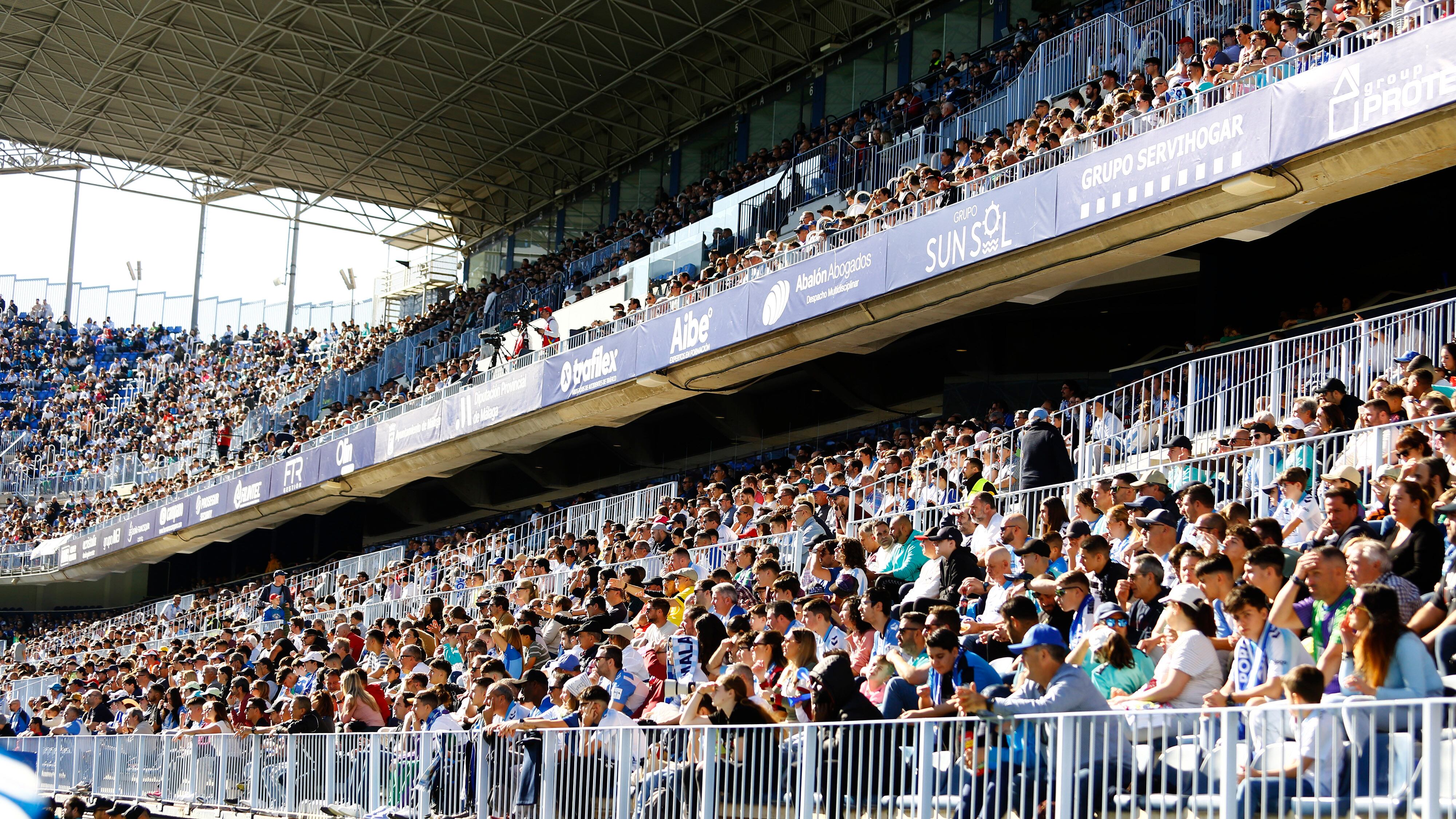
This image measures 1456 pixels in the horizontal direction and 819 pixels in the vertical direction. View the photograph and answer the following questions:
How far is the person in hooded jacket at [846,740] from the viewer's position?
6.73 metres

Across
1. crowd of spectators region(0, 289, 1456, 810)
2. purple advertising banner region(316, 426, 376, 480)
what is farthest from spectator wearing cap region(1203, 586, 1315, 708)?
purple advertising banner region(316, 426, 376, 480)

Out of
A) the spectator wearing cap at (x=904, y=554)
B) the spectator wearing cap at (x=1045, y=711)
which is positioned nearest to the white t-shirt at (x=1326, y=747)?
the spectator wearing cap at (x=1045, y=711)

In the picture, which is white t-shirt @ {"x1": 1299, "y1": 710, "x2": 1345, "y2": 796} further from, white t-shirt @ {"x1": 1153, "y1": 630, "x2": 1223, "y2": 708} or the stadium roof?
the stadium roof

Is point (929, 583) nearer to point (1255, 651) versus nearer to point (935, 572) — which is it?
point (935, 572)

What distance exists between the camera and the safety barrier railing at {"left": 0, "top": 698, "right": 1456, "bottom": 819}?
493 centimetres

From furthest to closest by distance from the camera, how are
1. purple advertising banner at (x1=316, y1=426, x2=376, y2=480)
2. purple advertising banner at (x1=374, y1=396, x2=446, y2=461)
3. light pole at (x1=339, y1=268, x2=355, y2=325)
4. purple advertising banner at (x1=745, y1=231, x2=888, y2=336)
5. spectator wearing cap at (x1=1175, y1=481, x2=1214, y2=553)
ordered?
1. light pole at (x1=339, y1=268, x2=355, y2=325)
2. purple advertising banner at (x1=316, y1=426, x2=376, y2=480)
3. purple advertising banner at (x1=374, y1=396, x2=446, y2=461)
4. purple advertising banner at (x1=745, y1=231, x2=888, y2=336)
5. spectator wearing cap at (x1=1175, y1=481, x2=1214, y2=553)

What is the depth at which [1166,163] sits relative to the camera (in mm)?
14633

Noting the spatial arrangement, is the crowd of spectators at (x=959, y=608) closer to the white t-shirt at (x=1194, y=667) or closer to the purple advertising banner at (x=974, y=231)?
the white t-shirt at (x=1194, y=667)

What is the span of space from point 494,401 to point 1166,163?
1466 cm

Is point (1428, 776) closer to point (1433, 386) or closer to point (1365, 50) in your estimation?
point (1433, 386)

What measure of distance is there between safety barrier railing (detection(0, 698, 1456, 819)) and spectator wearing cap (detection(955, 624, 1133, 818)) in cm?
1

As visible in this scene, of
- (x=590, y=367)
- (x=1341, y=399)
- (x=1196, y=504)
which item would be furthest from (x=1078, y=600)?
(x=590, y=367)

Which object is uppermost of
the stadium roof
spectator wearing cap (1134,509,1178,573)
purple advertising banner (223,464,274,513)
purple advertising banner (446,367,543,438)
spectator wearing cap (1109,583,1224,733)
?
the stadium roof

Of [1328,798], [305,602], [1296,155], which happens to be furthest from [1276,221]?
[305,602]
